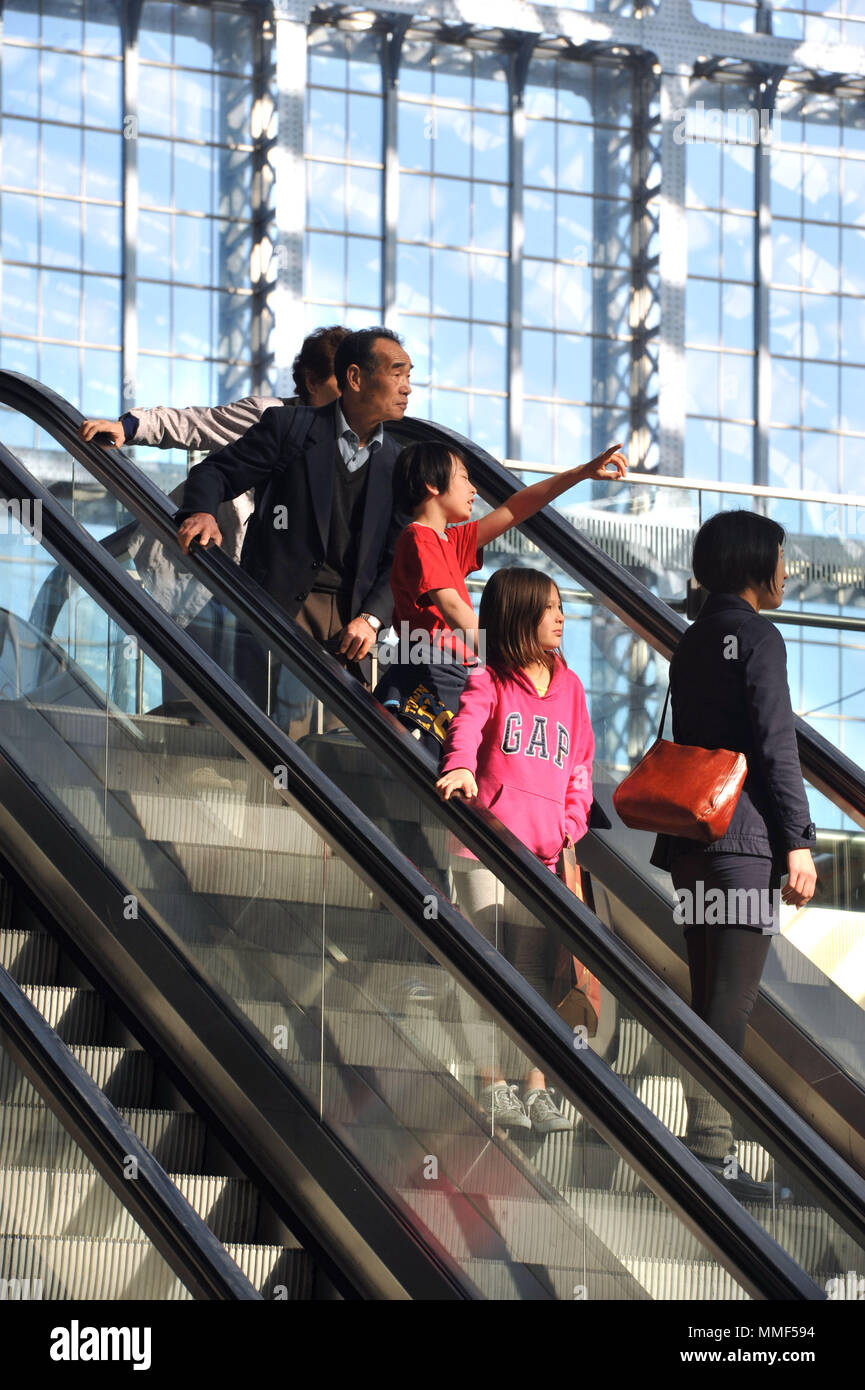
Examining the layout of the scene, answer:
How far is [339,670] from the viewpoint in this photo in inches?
207

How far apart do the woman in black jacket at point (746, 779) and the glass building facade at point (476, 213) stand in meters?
19.9

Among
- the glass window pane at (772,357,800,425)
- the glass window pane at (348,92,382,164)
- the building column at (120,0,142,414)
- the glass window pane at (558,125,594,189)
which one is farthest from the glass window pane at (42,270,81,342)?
the glass window pane at (772,357,800,425)

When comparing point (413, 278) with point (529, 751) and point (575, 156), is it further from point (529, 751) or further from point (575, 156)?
point (529, 751)

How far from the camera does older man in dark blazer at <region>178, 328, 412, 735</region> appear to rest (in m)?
5.92

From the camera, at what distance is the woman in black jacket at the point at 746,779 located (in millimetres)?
4793

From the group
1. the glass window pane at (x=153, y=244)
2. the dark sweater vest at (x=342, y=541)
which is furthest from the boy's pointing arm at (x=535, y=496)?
the glass window pane at (x=153, y=244)

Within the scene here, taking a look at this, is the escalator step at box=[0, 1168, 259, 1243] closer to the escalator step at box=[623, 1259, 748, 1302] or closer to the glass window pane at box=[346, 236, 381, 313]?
the escalator step at box=[623, 1259, 748, 1302]

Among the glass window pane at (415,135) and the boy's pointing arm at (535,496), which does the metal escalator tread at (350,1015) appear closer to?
the boy's pointing arm at (535,496)

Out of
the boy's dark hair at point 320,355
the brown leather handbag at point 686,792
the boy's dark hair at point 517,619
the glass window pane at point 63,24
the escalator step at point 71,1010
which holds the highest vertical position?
the glass window pane at point 63,24

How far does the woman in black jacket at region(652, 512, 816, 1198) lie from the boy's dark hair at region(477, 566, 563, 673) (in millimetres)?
371

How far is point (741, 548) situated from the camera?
513cm

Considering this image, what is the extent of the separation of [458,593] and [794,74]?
23.3m

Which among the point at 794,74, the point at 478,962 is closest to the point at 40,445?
the point at 478,962

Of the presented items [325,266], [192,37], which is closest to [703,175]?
[325,266]
